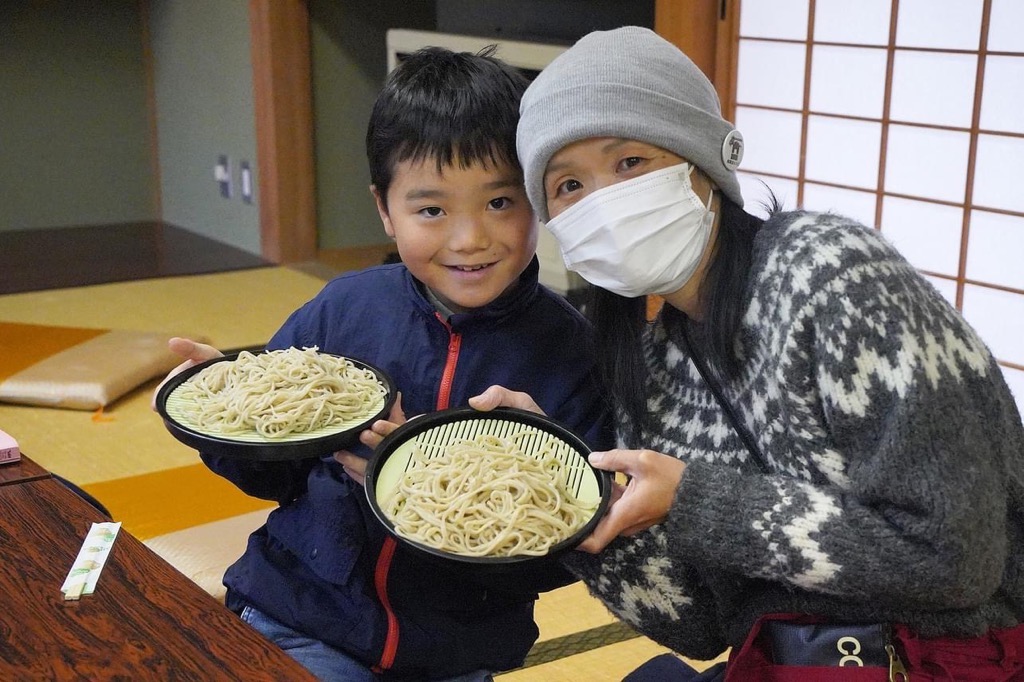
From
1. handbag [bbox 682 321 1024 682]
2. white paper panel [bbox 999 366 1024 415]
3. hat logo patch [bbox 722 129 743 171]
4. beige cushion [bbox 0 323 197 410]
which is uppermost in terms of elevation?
hat logo patch [bbox 722 129 743 171]

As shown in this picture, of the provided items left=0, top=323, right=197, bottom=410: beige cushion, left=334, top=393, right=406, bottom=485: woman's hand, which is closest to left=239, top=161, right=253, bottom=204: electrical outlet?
left=0, top=323, right=197, bottom=410: beige cushion

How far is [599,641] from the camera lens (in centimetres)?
270

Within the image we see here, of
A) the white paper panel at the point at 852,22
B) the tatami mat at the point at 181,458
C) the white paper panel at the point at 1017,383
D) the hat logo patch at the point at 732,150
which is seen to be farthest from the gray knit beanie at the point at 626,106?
the white paper panel at the point at 852,22

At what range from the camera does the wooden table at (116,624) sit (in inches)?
47.9

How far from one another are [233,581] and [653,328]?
0.81 metres

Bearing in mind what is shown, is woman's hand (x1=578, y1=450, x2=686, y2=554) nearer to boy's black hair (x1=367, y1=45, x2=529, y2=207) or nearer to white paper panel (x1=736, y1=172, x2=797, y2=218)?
boy's black hair (x1=367, y1=45, x2=529, y2=207)

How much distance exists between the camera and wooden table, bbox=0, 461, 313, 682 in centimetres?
122

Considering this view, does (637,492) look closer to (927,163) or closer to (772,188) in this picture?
(927,163)

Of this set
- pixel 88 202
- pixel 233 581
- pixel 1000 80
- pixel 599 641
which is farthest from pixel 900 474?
pixel 88 202

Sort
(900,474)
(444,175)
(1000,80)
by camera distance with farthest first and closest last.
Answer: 1. (1000,80)
2. (444,175)
3. (900,474)

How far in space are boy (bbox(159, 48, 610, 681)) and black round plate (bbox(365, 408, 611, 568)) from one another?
6 cm

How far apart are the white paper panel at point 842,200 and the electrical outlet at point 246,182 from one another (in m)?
3.79

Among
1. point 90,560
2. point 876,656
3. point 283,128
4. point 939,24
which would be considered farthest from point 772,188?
point 283,128

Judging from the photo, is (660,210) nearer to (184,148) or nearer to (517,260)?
(517,260)
